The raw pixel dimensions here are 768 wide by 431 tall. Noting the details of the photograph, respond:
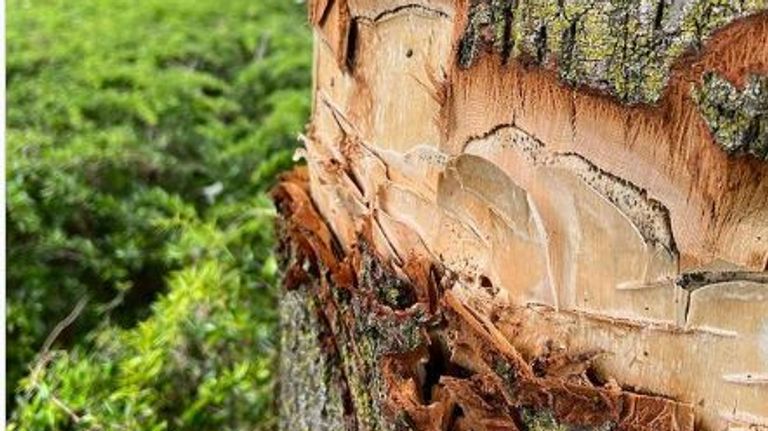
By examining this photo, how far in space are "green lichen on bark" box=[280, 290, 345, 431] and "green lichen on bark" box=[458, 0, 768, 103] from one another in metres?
0.47

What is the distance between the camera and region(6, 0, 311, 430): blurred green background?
4.64 ft

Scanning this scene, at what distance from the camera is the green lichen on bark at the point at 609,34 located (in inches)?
23.7

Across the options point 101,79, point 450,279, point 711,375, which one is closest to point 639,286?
point 711,375

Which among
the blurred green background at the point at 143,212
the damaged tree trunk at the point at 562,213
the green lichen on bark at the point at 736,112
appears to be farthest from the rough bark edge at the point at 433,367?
the blurred green background at the point at 143,212

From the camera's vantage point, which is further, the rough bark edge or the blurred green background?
the blurred green background

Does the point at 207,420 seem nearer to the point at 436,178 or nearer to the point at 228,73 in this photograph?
the point at 436,178

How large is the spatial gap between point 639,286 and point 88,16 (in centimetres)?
250

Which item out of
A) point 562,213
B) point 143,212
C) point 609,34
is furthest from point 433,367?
point 143,212

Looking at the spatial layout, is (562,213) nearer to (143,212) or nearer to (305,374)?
(305,374)

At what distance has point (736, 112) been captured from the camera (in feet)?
1.94

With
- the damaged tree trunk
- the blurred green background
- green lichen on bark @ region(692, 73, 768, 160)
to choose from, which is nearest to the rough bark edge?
the damaged tree trunk

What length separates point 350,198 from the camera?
982 millimetres

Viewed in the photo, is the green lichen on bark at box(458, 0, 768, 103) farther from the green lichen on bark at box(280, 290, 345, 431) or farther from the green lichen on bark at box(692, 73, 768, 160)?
the green lichen on bark at box(280, 290, 345, 431)

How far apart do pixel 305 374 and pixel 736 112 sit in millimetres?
665
